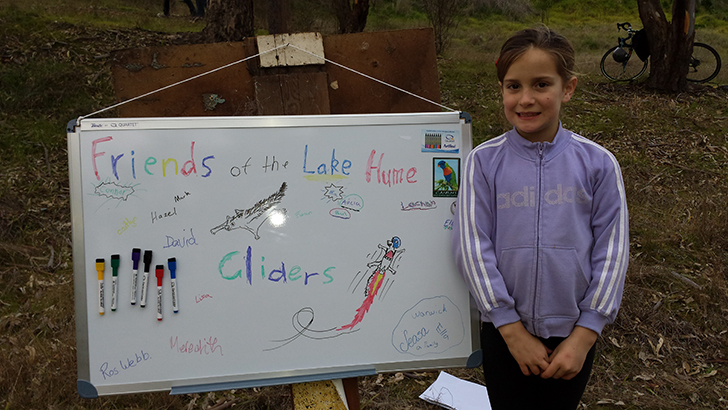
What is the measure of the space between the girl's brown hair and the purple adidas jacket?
0.22 meters

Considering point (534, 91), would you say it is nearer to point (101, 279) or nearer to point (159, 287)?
point (159, 287)

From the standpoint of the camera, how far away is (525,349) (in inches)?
66.1

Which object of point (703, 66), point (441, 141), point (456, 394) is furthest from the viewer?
point (703, 66)

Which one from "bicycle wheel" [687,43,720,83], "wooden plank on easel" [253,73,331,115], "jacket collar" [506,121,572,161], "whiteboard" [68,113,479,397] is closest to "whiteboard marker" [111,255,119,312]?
"whiteboard" [68,113,479,397]

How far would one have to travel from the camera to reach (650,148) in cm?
618

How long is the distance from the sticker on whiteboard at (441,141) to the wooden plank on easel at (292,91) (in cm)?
55

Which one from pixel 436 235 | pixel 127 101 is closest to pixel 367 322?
pixel 436 235

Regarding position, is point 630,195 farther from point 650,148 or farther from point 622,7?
point 622,7

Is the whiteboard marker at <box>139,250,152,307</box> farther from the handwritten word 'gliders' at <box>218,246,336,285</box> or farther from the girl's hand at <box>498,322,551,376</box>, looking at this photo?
the girl's hand at <box>498,322,551,376</box>

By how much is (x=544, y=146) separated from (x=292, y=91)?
45.0 inches

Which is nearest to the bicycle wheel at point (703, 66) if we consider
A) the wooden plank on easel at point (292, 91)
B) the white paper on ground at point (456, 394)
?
the white paper on ground at point (456, 394)

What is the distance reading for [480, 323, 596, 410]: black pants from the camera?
1.78 meters

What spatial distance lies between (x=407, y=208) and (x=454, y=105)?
207 inches

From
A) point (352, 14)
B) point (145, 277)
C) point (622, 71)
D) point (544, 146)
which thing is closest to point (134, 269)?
point (145, 277)
